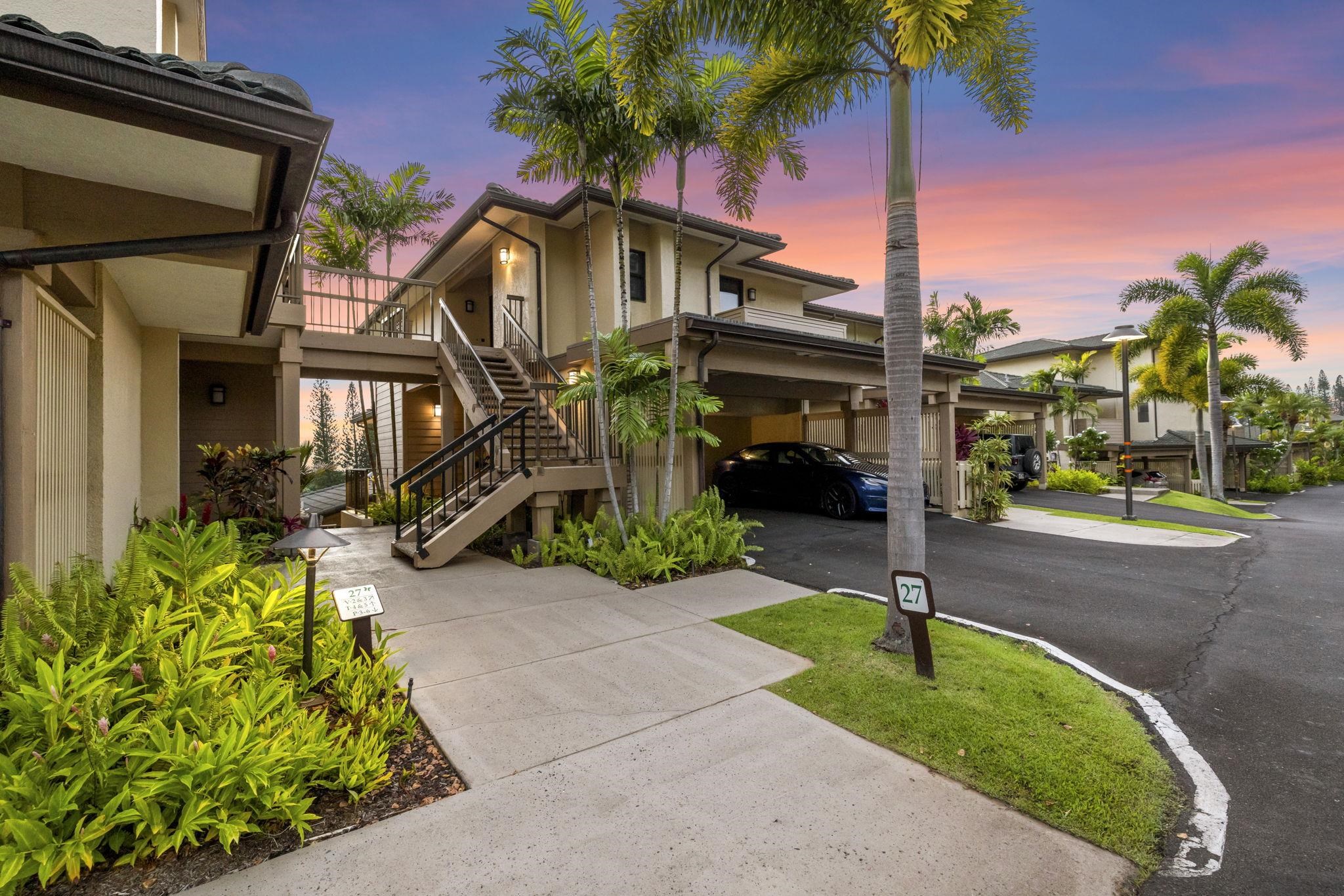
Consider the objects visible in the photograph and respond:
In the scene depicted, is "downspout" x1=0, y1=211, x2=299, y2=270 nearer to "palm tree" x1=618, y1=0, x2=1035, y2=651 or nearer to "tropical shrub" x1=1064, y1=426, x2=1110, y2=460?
"palm tree" x1=618, y1=0, x2=1035, y2=651

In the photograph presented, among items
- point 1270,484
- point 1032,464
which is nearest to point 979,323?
point 1270,484

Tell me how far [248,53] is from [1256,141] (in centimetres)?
2168

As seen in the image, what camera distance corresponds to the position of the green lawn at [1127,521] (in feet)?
33.2

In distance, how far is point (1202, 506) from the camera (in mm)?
15250

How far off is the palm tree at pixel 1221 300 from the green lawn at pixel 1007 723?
19.7m

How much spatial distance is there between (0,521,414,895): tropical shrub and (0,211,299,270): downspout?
63.0 inches

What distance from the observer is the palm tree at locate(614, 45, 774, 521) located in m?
6.93

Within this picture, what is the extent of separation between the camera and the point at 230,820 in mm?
2268

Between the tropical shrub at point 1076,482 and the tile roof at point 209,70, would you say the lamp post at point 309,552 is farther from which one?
the tropical shrub at point 1076,482

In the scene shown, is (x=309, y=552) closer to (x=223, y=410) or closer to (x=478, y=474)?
(x=478, y=474)

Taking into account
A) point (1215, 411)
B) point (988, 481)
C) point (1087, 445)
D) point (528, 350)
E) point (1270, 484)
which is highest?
point (528, 350)

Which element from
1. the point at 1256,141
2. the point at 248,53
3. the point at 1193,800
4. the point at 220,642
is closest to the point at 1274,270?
the point at 1256,141

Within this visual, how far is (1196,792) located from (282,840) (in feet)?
13.9

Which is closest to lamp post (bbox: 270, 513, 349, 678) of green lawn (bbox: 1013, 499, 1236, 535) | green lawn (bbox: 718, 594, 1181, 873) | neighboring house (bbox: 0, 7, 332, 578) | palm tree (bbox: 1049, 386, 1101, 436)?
neighboring house (bbox: 0, 7, 332, 578)
